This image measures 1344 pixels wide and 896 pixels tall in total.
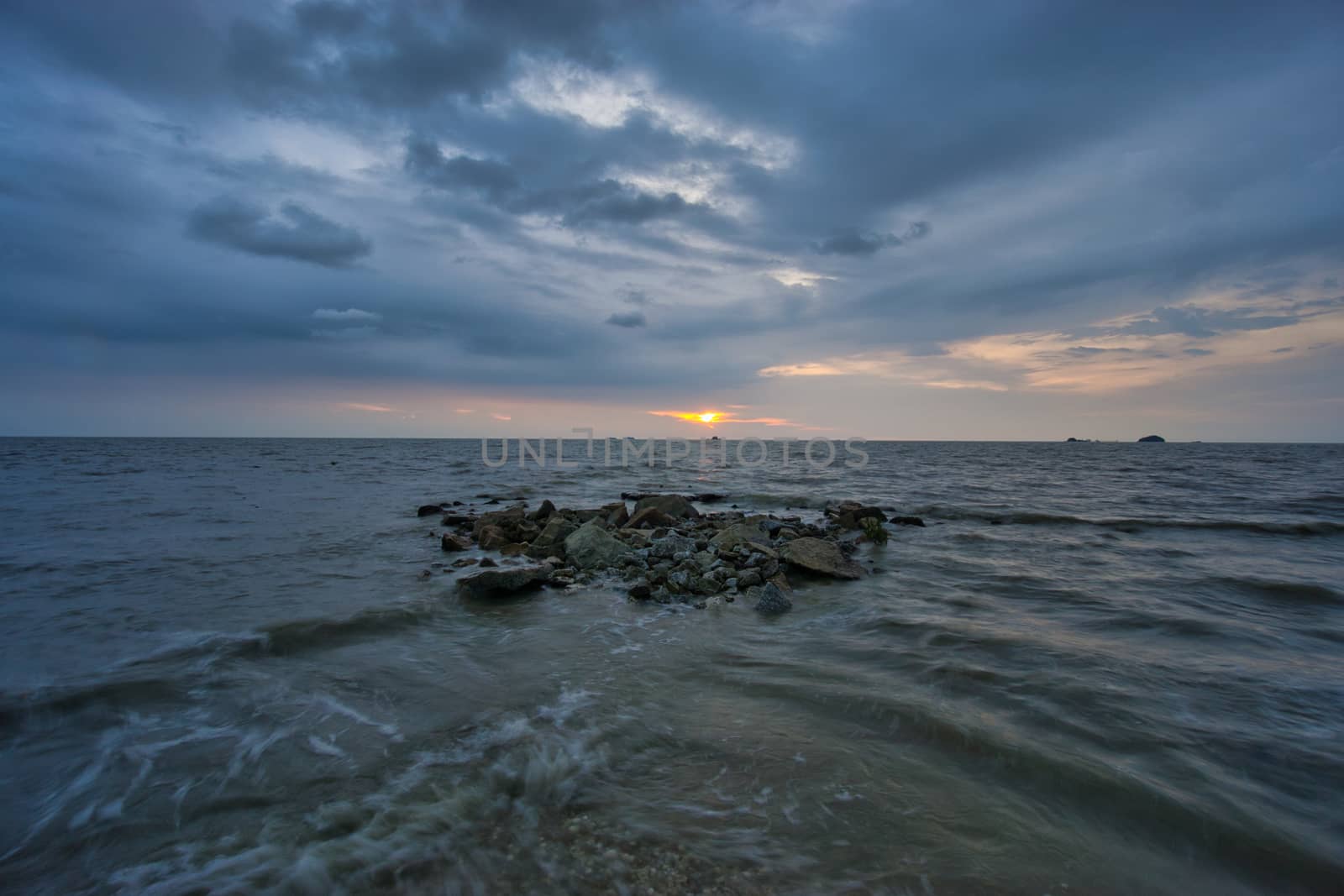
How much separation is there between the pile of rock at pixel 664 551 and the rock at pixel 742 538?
0.03m

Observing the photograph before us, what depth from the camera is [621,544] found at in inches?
518

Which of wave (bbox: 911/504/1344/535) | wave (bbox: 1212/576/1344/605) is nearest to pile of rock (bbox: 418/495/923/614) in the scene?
wave (bbox: 911/504/1344/535)

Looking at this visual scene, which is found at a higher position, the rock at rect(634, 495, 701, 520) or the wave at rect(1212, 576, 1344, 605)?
the rock at rect(634, 495, 701, 520)

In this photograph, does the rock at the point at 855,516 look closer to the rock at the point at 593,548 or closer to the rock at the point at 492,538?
the rock at the point at 593,548

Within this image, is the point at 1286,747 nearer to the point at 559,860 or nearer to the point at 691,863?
the point at 691,863

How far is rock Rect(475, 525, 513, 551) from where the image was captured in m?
14.3

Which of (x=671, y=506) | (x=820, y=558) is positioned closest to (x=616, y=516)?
(x=671, y=506)

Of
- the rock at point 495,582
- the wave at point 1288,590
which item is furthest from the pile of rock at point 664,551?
the wave at point 1288,590

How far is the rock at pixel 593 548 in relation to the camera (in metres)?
12.5

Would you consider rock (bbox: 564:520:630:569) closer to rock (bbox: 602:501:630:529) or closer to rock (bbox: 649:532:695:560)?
rock (bbox: 649:532:695:560)

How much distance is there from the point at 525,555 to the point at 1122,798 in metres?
11.3

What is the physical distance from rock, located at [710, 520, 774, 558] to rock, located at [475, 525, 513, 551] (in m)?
5.33

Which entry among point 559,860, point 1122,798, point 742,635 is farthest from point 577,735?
point 1122,798

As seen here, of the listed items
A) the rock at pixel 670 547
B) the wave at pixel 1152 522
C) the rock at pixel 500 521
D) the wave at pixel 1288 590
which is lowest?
the wave at pixel 1288 590
